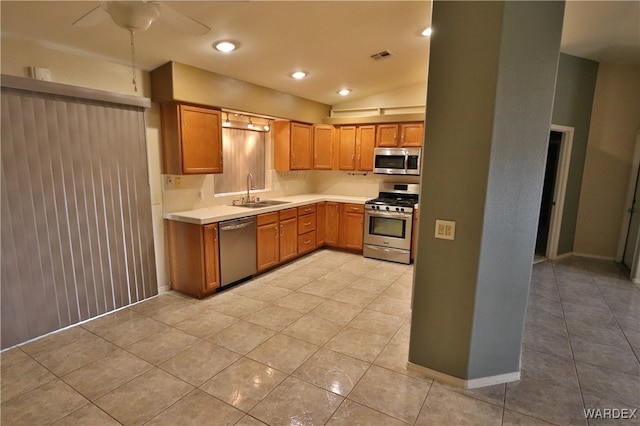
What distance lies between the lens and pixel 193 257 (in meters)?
3.62

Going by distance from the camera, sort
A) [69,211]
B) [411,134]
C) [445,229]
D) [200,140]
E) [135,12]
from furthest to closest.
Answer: [411,134] → [200,140] → [69,211] → [445,229] → [135,12]

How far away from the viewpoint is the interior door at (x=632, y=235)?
14.8ft

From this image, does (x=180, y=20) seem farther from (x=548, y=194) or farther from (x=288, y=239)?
(x=548, y=194)

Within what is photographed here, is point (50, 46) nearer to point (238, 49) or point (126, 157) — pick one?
point (126, 157)

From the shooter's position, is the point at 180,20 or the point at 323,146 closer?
the point at 180,20

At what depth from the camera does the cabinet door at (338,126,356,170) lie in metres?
5.59

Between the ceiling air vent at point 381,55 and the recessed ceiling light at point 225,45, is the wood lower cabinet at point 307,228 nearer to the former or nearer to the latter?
the ceiling air vent at point 381,55

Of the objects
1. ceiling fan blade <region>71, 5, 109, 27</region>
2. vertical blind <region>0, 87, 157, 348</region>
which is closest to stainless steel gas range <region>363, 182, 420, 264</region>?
vertical blind <region>0, 87, 157, 348</region>

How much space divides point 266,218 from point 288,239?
63 centimetres

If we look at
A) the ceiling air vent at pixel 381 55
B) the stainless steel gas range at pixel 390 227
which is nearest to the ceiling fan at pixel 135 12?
the ceiling air vent at pixel 381 55

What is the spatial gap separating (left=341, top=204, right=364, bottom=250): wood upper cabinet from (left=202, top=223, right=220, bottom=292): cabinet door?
94.1 inches

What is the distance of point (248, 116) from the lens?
480cm

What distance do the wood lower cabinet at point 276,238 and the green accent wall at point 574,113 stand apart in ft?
13.5

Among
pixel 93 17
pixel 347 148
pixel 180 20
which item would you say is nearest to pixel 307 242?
pixel 347 148
